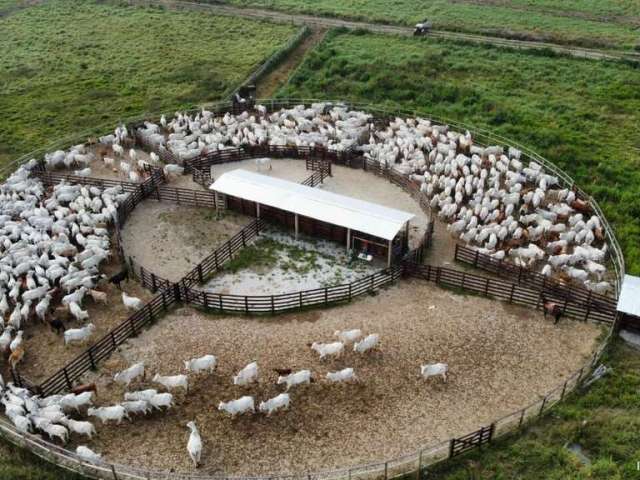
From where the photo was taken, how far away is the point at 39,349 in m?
26.0

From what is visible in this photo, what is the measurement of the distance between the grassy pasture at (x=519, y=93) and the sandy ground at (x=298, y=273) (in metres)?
15.1

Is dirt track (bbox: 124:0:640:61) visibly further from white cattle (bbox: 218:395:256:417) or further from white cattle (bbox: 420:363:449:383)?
white cattle (bbox: 218:395:256:417)

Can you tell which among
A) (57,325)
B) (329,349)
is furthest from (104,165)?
(329,349)

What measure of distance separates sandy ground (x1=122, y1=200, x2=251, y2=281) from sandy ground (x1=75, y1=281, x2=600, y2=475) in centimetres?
456

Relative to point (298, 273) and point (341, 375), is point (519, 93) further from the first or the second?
point (341, 375)

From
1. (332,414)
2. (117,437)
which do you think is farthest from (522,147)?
(117,437)

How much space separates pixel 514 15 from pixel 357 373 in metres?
63.0

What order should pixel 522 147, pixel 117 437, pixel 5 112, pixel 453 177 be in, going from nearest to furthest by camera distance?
pixel 117 437
pixel 453 177
pixel 522 147
pixel 5 112

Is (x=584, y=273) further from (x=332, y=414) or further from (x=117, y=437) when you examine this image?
(x=117, y=437)

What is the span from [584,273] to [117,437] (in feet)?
73.2

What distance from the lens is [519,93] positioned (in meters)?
52.5

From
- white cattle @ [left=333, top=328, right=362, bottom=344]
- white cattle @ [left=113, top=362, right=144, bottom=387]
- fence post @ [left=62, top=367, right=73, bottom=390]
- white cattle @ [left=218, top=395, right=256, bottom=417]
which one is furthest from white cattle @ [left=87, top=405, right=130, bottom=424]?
white cattle @ [left=333, top=328, right=362, bottom=344]

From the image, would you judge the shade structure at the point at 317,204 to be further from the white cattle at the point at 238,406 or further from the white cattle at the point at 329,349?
the white cattle at the point at 238,406

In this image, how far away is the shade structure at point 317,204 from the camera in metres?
30.8
